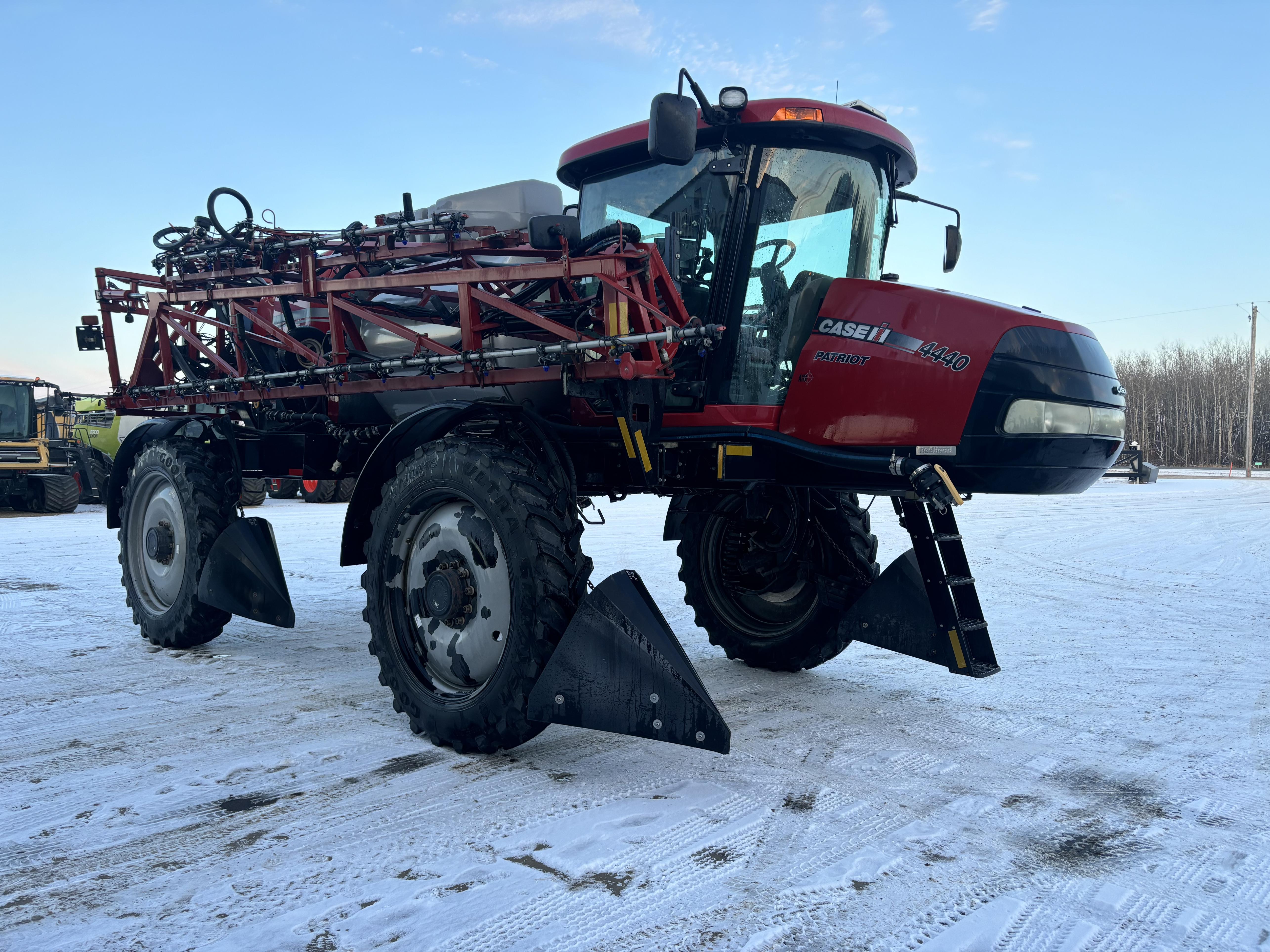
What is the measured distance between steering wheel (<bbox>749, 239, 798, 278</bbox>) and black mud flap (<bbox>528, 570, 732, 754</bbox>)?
5.13 feet

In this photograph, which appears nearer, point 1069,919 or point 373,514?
point 1069,919

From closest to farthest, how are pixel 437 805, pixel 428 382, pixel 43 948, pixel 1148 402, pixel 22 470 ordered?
pixel 43 948
pixel 437 805
pixel 428 382
pixel 22 470
pixel 1148 402

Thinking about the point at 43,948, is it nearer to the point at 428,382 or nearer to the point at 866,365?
the point at 428,382

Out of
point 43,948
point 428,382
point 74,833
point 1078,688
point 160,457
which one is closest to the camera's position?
point 43,948

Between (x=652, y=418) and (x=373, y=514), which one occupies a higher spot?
(x=652, y=418)


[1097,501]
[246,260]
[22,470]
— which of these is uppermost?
[246,260]

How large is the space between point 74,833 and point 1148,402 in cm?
7358

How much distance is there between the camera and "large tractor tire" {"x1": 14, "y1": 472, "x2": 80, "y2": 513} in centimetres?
1744

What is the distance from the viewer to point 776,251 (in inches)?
161

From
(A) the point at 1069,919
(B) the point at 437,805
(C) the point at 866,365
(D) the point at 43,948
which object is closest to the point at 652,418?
(C) the point at 866,365

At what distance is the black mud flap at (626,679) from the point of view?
3158 mm

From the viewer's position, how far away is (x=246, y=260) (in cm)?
518

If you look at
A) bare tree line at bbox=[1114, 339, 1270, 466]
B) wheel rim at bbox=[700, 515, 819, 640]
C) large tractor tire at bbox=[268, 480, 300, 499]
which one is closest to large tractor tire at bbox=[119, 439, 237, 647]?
wheel rim at bbox=[700, 515, 819, 640]

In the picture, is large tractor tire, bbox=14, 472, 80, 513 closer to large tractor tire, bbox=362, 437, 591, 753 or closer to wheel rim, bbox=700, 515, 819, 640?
large tractor tire, bbox=362, 437, 591, 753
